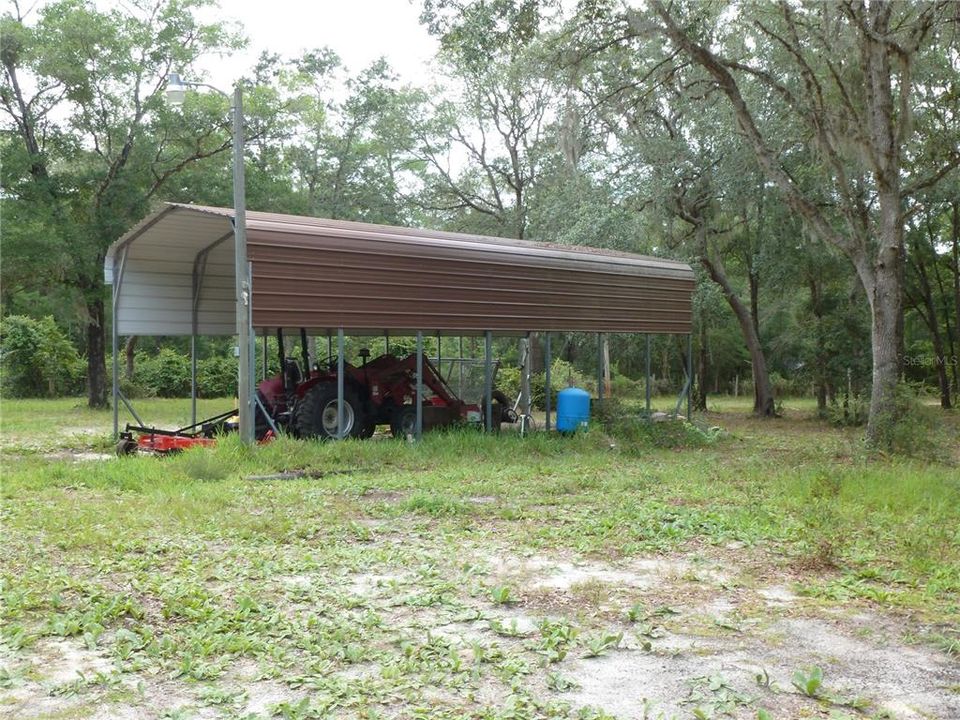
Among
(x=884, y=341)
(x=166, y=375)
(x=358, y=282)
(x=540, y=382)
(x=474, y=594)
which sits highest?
(x=358, y=282)

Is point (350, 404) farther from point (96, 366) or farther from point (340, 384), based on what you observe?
point (96, 366)

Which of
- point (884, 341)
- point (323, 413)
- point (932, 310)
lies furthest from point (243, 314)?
point (932, 310)

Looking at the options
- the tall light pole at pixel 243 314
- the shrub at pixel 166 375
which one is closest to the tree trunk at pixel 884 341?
the tall light pole at pixel 243 314

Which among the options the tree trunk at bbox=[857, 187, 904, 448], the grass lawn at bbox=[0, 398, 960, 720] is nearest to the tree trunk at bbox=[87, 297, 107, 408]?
the grass lawn at bbox=[0, 398, 960, 720]

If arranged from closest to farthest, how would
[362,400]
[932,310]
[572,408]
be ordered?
[362,400] → [572,408] → [932,310]

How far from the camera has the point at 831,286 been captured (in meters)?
23.7

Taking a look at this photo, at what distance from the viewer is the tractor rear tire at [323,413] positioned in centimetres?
1311

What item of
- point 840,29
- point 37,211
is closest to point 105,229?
point 37,211

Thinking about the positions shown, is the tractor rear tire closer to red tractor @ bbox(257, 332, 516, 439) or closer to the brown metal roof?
red tractor @ bbox(257, 332, 516, 439)

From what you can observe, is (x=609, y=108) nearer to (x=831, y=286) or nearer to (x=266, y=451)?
(x=266, y=451)

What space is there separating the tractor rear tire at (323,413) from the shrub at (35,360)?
20.6m

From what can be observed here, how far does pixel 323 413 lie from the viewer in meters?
13.3

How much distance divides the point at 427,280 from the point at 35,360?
21304mm

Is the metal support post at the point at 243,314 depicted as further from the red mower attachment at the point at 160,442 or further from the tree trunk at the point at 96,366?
the tree trunk at the point at 96,366
